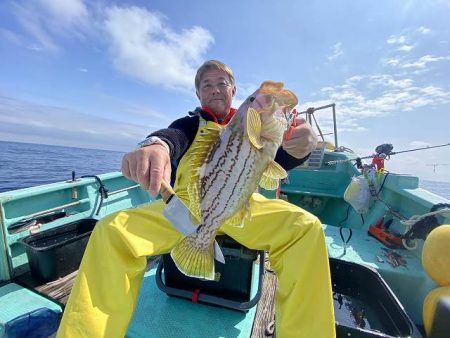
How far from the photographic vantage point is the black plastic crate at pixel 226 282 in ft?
6.98

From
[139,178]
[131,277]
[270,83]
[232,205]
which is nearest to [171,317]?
[131,277]

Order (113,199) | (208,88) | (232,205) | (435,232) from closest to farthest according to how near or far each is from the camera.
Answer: (232,205) < (435,232) < (208,88) < (113,199)

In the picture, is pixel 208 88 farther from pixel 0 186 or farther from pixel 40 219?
pixel 0 186

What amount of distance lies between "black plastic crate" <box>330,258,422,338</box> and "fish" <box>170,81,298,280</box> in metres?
1.52

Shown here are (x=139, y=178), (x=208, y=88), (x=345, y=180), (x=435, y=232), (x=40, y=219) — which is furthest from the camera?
(x=345, y=180)

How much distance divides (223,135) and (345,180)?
5.91 meters

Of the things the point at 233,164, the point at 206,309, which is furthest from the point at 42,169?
the point at 233,164

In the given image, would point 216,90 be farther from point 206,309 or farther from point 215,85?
point 206,309

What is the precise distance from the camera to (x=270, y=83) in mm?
1606

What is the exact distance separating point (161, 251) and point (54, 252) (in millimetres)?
1721

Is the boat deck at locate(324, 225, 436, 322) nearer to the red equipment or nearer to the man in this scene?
the red equipment

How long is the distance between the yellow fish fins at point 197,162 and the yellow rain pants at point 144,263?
22cm

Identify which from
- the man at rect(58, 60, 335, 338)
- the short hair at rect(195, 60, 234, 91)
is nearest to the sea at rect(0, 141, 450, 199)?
the short hair at rect(195, 60, 234, 91)

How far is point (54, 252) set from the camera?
275cm
